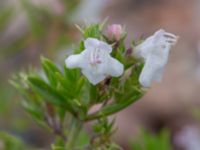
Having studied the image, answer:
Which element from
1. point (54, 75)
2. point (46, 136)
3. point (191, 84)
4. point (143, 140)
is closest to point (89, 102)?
point (54, 75)

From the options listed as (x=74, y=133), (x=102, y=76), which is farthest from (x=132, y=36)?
(x=102, y=76)

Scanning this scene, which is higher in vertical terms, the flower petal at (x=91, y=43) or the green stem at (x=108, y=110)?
the flower petal at (x=91, y=43)

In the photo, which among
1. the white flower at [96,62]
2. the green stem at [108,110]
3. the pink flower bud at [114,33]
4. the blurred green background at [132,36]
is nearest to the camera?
the white flower at [96,62]

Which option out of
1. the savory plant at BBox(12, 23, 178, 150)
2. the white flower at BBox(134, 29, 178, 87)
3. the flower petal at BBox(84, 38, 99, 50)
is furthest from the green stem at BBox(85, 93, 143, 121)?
the flower petal at BBox(84, 38, 99, 50)

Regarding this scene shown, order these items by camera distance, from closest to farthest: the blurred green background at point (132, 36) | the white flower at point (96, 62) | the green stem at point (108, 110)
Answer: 1. the white flower at point (96, 62)
2. the green stem at point (108, 110)
3. the blurred green background at point (132, 36)

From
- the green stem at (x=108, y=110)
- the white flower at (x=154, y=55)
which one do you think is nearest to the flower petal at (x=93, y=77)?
the white flower at (x=154, y=55)

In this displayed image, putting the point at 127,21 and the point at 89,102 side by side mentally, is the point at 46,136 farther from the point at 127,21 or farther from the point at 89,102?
the point at 89,102

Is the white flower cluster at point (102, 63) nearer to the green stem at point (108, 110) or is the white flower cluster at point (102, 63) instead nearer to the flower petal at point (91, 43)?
the flower petal at point (91, 43)
